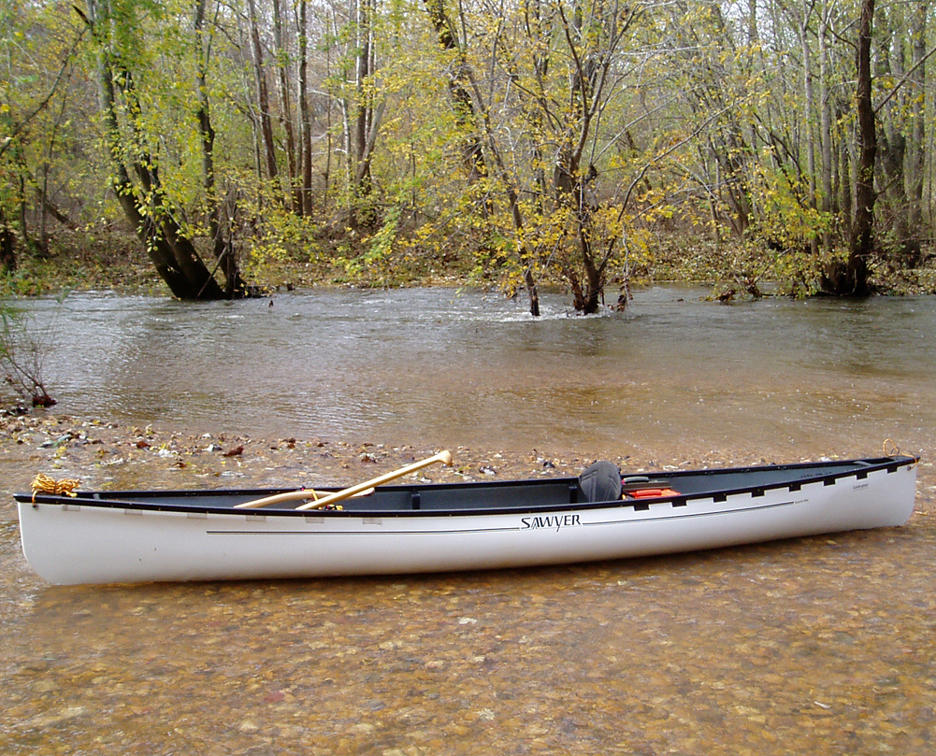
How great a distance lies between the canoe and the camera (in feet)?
17.2

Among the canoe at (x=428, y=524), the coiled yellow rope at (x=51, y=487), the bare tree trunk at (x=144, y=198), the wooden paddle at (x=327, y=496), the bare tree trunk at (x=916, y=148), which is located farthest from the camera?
the bare tree trunk at (x=916, y=148)

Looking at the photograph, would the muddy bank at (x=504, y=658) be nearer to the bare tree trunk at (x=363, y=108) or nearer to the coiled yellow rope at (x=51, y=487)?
the coiled yellow rope at (x=51, y=487)

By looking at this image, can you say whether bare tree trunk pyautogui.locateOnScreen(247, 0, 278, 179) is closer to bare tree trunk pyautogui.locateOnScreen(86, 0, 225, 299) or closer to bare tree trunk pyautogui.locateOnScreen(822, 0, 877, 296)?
bare tree trunk pyautogui.locateOnScreen(86, 0, 225, 299)

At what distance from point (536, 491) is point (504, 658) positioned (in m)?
1.80

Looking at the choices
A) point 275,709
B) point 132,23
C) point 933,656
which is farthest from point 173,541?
point 132,23

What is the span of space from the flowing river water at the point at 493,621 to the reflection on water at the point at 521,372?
89 mm

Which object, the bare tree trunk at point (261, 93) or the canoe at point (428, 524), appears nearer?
the canoe at point (428, 524)

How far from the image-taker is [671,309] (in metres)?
19.0

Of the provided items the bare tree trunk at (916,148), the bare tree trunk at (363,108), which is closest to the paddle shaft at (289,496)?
the bare tree trunk at (916,148)

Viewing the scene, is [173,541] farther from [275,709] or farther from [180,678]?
[275,709]

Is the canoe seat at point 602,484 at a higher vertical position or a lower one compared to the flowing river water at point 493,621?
higher

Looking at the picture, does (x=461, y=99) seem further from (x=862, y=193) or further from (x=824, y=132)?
(x=862, y=193)

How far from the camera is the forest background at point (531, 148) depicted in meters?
14.5

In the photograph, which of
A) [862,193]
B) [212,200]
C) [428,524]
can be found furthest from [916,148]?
[428,524]
